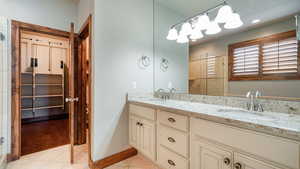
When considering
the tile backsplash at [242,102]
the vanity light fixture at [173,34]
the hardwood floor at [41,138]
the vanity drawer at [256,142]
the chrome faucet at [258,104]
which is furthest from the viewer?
the hardwood floor at [41,138]

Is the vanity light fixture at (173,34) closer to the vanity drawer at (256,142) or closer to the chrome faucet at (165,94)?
the chrome faucet at (165,94)

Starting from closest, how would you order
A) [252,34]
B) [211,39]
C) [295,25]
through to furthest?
[295,25]
[252,34]
[211,39]

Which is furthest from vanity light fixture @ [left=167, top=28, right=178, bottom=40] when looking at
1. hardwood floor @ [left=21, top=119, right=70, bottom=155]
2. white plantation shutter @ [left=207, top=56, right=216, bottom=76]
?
hardwood floor @ [left=21, top=119, right=70, bottom=155]

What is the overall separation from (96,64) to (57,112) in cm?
390

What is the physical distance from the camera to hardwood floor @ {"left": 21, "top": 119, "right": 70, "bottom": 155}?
7.98ft

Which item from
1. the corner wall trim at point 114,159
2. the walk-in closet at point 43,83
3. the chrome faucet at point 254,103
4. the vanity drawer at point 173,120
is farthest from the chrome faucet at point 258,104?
the walk-in closet at point 43,83

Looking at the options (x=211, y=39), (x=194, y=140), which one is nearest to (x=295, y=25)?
(x=211, y=39)

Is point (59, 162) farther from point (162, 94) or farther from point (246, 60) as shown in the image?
point (246, 60)

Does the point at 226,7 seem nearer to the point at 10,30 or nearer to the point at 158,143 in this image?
the point at 158,143

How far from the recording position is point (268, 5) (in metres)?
1.36

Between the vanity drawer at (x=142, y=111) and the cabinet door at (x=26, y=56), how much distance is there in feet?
12.8

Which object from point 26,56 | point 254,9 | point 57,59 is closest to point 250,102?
point 254,9

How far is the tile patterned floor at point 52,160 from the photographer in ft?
6.23

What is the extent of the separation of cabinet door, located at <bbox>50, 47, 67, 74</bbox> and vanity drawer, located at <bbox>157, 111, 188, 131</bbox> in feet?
14.1
